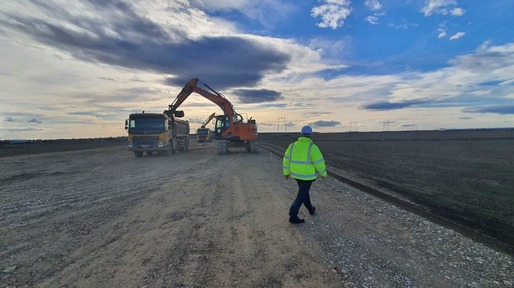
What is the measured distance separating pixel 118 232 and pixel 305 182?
4.15 metres

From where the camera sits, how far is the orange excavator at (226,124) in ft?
78.0

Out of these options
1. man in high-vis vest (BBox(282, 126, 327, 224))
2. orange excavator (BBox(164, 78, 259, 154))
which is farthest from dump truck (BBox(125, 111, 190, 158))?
man in high-vis vest (BBox(282, 126, 327, 224))

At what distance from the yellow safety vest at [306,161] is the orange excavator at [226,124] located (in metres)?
17.5

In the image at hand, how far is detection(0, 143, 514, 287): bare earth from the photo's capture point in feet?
13.6

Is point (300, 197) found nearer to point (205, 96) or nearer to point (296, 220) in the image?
point (296, 220)

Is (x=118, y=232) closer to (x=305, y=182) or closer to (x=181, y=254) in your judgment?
(x=181, y=254)

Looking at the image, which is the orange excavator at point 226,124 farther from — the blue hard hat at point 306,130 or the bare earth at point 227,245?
the blue hard hat at point 306,130

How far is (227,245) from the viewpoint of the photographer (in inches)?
205

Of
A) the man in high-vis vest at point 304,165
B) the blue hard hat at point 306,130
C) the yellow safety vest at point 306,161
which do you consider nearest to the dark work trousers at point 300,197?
the man in high-vis vest at point 304,165

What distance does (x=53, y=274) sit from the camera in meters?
4.23

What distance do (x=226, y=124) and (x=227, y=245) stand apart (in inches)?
786

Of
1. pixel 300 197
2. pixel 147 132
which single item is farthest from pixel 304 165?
pixel 147 132

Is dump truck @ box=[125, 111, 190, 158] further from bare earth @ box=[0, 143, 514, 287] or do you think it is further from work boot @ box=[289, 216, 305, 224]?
work boot @ box=[289, 216, 305, 224]

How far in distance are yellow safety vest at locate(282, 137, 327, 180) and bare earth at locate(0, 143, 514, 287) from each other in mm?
1163
